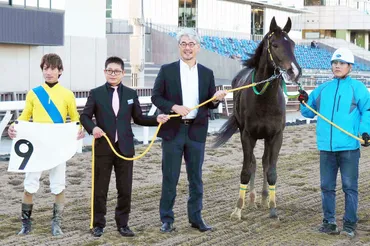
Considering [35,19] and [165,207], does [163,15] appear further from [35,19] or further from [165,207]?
[165,207]

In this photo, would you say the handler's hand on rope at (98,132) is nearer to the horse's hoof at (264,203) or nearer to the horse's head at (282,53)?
the horse's head at (282,53)

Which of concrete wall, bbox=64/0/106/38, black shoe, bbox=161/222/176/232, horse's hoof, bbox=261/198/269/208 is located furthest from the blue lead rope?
concrete wall, bbox=64/0/106/38

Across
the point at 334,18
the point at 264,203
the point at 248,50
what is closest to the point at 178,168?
the point at 264,203

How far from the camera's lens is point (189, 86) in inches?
227

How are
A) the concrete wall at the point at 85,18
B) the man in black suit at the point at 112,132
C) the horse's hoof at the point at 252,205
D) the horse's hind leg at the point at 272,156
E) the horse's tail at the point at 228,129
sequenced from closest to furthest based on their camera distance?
the man in black suit at the point at 112,132 < the horse's hind leg at the point at 272,156 < the horse's hoof at the point at 252,205 < the horse's tail at the point at 228,129 < the concrete wall at the point at 85,18

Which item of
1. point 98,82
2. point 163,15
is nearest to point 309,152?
point 98,82

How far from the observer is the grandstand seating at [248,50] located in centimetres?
3397

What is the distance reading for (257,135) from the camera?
21.8 feet

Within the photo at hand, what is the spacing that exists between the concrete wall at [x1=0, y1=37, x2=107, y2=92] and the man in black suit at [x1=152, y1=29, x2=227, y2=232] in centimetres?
1293

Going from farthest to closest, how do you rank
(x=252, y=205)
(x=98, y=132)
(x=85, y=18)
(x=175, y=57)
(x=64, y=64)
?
1. (x=175, y=57)
2. (x=85, y=18)
3. (x=64, y=64)
4. (x=252, y=205)
5. (x=98, y=132)

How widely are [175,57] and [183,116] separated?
26.2 meters

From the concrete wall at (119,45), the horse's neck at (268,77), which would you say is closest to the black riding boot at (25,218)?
the horse's neck at (268,77)

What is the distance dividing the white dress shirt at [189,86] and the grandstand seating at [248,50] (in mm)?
23398

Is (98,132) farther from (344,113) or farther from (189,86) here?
(344,113)
